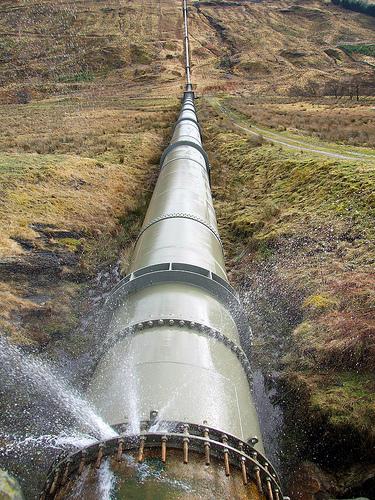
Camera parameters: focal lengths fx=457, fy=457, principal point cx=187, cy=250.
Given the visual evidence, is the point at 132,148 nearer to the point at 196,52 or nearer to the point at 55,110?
the point at 55,110

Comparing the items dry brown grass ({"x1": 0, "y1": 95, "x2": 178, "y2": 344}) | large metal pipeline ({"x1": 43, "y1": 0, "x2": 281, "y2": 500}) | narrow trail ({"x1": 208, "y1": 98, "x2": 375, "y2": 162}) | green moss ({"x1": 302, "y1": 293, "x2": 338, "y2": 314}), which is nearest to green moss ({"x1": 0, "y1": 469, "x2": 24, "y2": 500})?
large metal pipeline ({"x1": 43, "y1": 0, "x2": 281, "y2": 500})

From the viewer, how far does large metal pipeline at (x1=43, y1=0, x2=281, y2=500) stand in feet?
12.7

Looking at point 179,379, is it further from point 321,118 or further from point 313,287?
point 321,118

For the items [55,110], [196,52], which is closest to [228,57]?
[196,52]

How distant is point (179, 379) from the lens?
4.88m

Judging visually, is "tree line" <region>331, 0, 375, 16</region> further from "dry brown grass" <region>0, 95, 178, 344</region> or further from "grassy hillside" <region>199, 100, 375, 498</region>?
"grassy hillside" <region>199, 100, 375, 498</region>

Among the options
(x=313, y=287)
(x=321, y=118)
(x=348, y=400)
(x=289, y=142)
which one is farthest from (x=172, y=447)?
(x=321, y=118)

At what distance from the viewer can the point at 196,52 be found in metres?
78.6

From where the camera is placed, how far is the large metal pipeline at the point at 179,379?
3885 millimetres

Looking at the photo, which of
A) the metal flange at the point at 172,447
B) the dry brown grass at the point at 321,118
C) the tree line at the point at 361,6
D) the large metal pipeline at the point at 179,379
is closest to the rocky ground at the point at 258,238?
the dry brown grass at the point at 321,118

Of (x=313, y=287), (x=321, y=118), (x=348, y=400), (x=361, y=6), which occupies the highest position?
(x=348, y=400)

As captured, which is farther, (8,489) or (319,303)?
(319,303)

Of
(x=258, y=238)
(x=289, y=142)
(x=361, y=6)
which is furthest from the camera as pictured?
(x=361, y=6)

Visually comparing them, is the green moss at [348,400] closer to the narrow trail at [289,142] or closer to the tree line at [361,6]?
the narrow trail at [289,142]
